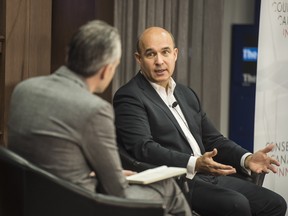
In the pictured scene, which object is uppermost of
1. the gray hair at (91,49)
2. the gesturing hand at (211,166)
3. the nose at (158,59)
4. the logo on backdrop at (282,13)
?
the logo on backdrop at (282,13)

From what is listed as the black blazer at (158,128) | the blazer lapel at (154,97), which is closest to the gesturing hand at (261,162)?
the black blazer at (158,128)

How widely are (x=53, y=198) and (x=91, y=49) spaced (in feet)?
1.82

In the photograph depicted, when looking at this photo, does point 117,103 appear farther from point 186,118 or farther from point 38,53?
point 38,53

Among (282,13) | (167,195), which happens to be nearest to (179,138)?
(167,195)

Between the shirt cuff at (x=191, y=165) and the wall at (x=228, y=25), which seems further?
the wall at (x=228, y=25)

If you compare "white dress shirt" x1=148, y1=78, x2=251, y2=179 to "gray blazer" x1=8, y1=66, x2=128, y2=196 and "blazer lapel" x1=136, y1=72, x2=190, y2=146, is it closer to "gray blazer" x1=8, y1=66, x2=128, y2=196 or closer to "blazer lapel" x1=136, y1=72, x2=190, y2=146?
"blazer lapel" x1=136, y1=72, x2=190, y2=146

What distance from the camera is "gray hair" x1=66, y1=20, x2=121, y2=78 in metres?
2.29

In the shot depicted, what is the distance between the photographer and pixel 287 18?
14.5 feet

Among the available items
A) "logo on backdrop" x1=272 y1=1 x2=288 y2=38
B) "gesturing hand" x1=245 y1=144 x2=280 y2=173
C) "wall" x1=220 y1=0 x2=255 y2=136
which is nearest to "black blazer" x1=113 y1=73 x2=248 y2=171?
"gesturing hand" x1=245 y1=144 x2=280 y2=173

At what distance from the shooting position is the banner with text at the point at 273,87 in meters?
4.34

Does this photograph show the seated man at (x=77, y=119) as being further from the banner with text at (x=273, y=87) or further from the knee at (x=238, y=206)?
the banner with text at (x=273, y=87)

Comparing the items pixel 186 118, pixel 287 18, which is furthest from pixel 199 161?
pixel 287 18

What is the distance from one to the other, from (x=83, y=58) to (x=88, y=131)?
0.27m

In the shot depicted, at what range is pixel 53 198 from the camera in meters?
2.33
